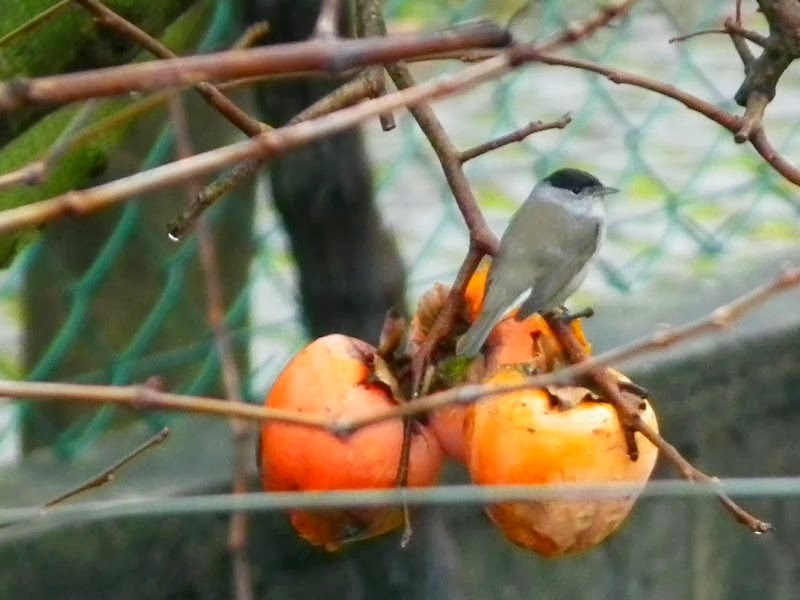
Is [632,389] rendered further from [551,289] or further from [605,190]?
[605,190]

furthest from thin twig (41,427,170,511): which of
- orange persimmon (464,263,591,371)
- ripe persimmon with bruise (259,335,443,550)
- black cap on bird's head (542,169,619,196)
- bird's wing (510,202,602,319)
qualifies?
black cap on bird's head (542,169,619,196)

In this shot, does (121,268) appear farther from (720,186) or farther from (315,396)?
(720,186)

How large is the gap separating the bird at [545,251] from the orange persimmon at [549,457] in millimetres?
48

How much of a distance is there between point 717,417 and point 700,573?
20cm

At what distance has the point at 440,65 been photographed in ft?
10.5

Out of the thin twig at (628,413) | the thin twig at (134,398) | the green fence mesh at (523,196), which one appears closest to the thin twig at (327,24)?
the thin twig at (134,398)

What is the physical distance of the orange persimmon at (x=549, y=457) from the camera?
2.24 feet

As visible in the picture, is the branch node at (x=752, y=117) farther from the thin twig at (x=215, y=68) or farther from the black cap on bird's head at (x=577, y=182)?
the thin twig at (x=215, y=68)

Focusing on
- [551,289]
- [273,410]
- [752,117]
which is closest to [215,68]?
[273,410]

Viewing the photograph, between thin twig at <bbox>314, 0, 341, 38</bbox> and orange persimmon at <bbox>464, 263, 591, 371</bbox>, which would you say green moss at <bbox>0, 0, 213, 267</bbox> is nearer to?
orange persimmon at <bbox>464, 263, 591, 371</bbox>

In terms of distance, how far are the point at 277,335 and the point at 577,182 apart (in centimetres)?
67

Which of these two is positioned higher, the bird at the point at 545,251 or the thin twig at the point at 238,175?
the thin twig at the point at 238,175

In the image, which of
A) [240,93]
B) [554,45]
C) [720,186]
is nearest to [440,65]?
[720,186]

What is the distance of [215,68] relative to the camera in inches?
15.4
